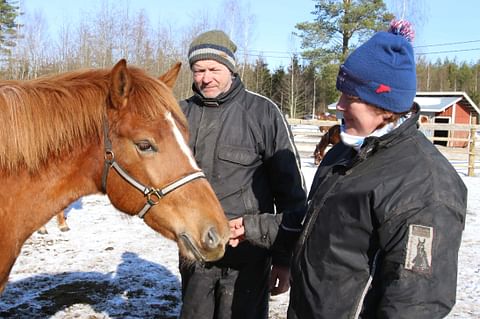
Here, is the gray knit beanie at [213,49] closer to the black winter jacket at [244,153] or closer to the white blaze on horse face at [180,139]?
the black winter jacket at [244,153]

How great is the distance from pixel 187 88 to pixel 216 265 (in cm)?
2438

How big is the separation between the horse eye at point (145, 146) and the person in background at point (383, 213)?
857 mm

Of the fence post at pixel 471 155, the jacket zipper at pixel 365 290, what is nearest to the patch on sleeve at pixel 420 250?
the jacket zipper at pixel 365 290

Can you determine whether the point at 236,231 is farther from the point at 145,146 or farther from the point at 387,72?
the point at 387,72

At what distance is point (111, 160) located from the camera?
81.6 inches

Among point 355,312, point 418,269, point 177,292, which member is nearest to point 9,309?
point 177,292

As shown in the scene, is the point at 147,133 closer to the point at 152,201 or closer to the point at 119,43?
the point at 152,201

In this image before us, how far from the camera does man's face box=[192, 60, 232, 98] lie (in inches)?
97.7

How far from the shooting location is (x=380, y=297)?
132cm

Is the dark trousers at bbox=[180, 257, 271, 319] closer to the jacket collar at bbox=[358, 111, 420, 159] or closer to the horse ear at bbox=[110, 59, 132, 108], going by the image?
the horse ear at bbox=[110, 59, 132, 108]

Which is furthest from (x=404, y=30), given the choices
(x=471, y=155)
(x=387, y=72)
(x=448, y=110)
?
(x=448, y=110)

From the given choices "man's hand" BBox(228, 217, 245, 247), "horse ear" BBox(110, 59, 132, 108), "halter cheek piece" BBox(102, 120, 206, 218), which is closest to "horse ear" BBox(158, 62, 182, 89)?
"horse ear" BBox(110, 59, 132, 108)

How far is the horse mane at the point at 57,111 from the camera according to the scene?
6.34 ft

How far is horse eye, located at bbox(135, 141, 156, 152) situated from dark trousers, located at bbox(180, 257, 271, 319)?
2.74ft
